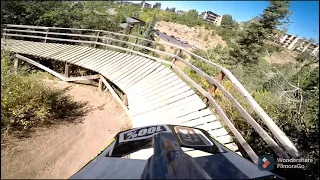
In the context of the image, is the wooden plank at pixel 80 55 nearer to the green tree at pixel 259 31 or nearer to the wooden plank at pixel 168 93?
the wooden plank at pixel 168 93

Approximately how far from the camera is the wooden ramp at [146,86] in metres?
5.19

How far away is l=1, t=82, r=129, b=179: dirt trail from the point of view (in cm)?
152

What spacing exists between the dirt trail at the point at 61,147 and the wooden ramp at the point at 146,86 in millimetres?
895

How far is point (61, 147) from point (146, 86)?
4598 millimetres

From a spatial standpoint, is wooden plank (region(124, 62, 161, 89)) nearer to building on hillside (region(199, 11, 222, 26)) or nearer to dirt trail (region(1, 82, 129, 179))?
dirt trail (region(1, 82, 129, 179))

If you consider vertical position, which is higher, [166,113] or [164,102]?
[164,102]

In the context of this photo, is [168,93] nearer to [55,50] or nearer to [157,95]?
[157,95]

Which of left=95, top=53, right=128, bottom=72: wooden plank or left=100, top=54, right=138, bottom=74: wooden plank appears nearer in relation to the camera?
left=100, top=54, right=138, bottom=74: wooden plank

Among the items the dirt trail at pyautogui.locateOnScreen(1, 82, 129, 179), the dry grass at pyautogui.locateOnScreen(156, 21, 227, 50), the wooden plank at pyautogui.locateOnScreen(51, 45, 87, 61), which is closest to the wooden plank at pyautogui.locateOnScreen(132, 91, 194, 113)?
the dirt trail at pyautogui.locateOnScreen(1, 82, 129, 179)

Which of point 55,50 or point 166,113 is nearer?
point 166,113

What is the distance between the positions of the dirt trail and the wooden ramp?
2.94 feet

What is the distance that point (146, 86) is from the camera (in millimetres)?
7016

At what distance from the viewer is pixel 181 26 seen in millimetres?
53188

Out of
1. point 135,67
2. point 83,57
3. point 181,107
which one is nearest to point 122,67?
point 135,67
